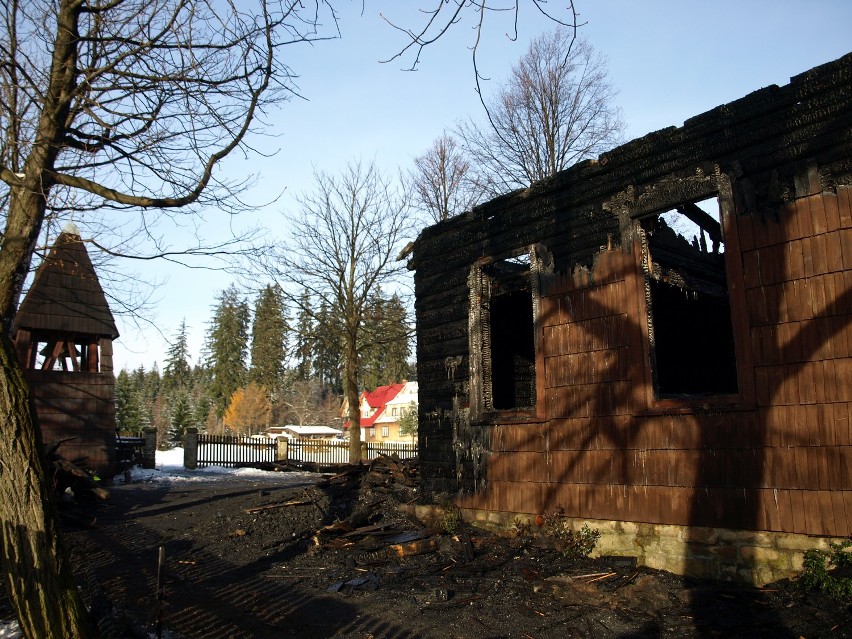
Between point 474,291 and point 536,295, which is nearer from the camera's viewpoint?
point 536,295

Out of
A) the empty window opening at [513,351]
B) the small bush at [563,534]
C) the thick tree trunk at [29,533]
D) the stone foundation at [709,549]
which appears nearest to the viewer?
the thick tree trunk at [29,533]

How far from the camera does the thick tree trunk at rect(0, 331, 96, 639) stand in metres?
4.38

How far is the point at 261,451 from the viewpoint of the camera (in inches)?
1246

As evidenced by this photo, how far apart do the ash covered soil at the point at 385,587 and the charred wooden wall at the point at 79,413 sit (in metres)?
9.64

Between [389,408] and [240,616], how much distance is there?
219 ft

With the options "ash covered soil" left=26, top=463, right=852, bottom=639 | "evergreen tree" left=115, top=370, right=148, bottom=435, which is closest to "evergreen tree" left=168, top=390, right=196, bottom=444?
"evergreen tree" left=115, top=370, right=148, bottom=435

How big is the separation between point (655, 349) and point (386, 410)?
66.4 metres

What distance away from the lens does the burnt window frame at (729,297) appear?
6984 mm

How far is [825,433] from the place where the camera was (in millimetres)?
6301

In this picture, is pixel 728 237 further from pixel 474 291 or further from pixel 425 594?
pixel 425 594

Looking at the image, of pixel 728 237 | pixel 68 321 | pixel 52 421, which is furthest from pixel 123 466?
pixel 728 237

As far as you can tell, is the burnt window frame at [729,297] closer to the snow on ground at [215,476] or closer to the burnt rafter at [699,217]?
the burnt rafter at [699,217]

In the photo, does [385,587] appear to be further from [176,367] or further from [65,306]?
[176,367]

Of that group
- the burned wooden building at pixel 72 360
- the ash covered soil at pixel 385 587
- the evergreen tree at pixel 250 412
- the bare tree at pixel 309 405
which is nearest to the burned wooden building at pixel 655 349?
the ash covered soil at pixel 385 587
